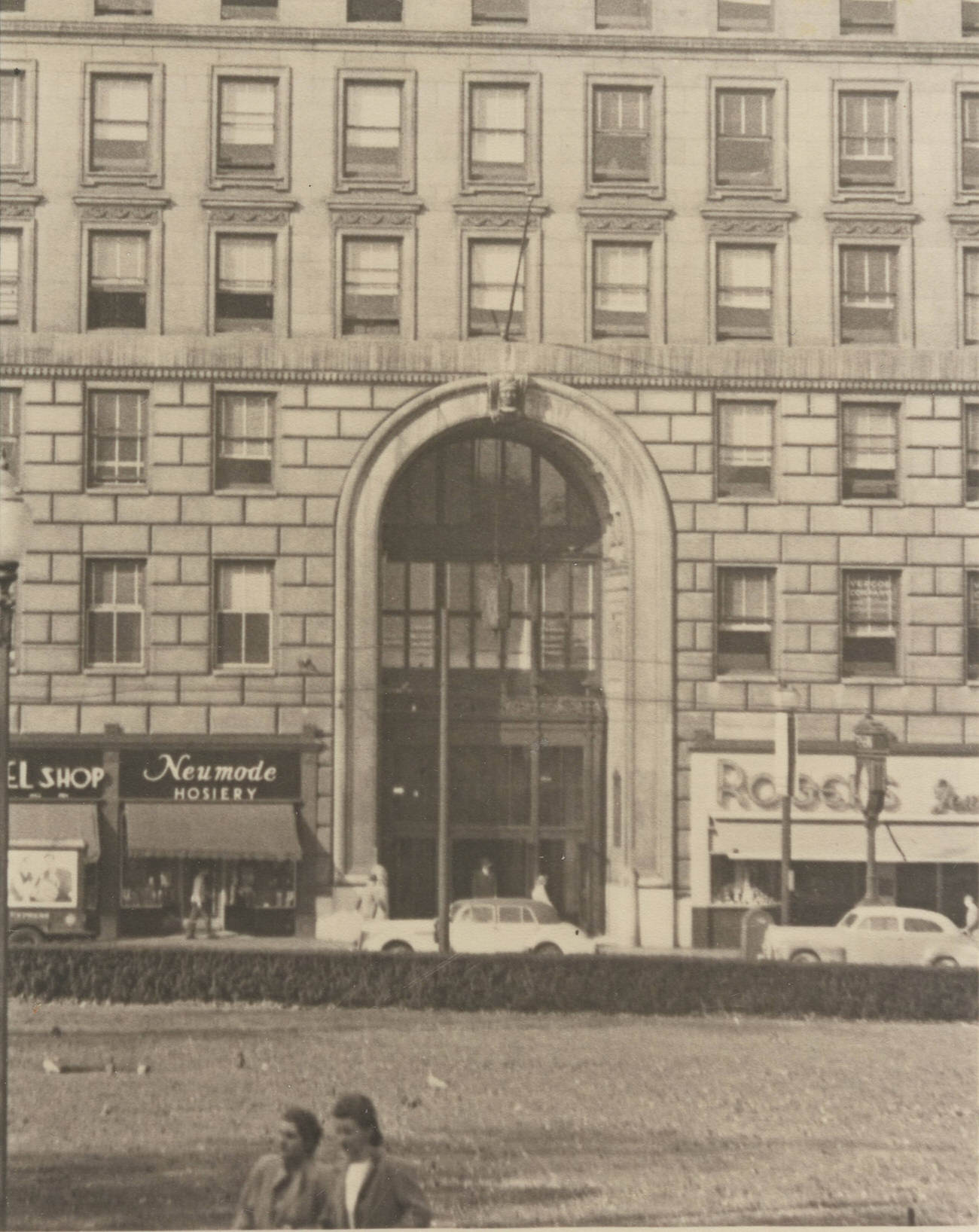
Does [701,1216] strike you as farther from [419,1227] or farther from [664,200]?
[664,200]

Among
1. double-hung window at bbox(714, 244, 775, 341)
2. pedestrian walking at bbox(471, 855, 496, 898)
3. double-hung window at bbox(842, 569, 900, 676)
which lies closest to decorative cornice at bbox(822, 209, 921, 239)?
double-hung window at bbox(714, 244, 775, 341)

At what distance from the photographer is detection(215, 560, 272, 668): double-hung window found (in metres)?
19.6

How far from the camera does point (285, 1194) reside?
11.7 meters

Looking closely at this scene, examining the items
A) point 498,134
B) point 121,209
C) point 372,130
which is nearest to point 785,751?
point 498,134

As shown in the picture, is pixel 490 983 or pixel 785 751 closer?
pixel 490 983

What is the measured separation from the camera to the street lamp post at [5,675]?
448 inches

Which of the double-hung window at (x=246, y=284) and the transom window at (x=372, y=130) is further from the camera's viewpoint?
the double-hung window at (x=246, y=284)

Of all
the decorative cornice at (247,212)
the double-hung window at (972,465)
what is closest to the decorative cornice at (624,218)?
the decorative cornice at (247,212)

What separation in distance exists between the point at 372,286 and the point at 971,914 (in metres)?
10.8

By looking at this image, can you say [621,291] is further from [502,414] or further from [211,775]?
[211,775]

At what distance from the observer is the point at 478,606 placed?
816 inches

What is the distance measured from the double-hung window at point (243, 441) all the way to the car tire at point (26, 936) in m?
5.98

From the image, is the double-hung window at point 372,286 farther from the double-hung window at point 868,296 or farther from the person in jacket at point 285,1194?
the person in jacket at point 285,1194

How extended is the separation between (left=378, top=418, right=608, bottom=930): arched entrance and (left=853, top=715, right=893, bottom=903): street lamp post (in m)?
3.30
